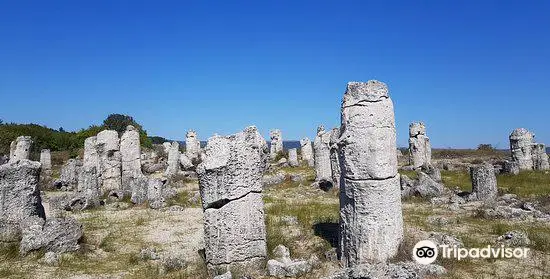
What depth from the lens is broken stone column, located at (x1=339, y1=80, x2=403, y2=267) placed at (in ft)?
26.1

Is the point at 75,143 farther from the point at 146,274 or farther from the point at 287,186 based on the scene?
the point at 146,274

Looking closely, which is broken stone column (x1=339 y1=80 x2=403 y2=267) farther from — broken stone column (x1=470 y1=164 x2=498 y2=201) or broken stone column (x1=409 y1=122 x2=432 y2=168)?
broken stone column (x1=409 y1=122 x2=432 y2=168)

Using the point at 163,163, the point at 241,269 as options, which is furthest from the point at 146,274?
the point at 163,163

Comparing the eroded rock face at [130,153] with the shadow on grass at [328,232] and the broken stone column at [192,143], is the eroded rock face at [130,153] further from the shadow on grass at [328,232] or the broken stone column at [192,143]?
the shadow on grass at [328,232]

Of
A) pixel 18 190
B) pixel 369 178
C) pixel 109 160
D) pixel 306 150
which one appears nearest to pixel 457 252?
pixel 369 178

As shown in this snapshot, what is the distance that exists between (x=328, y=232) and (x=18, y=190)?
7.49 meters

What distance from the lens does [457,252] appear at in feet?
27.9

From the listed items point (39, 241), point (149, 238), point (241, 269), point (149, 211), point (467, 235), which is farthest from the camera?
point (149, 211)

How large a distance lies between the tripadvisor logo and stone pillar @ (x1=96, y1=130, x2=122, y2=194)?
15.8 meters

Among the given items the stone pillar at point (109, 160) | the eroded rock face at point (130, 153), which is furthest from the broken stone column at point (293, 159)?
the stone pillar at point (109, 160)

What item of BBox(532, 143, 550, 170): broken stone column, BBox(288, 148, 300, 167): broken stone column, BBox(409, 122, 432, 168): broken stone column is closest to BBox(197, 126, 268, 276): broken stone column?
BBox(409, 122, 432, 168): broken stone column

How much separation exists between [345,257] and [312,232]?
2.24 meters

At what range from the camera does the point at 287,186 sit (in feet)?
72.0

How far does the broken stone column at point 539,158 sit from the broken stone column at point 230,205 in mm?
22643
